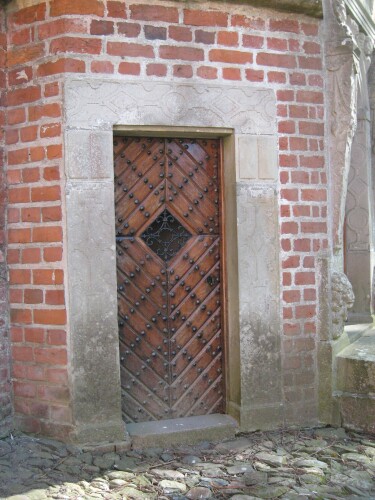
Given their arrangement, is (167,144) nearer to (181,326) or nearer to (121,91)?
(121,91)

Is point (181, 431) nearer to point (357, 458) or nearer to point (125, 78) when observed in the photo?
point (357, 458)

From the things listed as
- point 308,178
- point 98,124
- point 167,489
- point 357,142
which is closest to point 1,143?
point 98,124

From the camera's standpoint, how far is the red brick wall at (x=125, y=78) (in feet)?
14.0

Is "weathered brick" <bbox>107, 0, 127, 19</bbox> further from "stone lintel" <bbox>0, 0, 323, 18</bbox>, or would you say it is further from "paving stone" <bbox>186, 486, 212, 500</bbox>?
"paving stone" <bbox>186, 486, 212, 500</bbox>

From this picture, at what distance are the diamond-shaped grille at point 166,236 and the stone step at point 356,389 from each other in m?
1.52

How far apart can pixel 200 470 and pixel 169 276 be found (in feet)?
4.55

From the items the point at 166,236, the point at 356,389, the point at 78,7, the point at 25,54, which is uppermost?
the point at 78,7

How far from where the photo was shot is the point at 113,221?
4.34 m

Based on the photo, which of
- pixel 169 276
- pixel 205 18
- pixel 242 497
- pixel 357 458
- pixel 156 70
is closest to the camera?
pixel 242 497

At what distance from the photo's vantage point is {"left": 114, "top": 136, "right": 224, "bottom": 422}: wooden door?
4.60 m

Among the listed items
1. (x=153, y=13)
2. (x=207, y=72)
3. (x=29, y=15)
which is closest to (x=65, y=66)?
(x=29, y=15)

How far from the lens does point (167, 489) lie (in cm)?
378

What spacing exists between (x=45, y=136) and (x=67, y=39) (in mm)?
659

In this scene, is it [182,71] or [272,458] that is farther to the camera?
[182,71]
